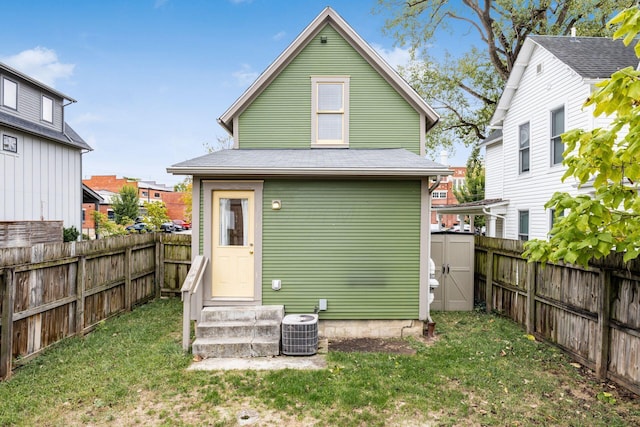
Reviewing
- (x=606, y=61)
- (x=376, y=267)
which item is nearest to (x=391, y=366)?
(x=376, y=267)

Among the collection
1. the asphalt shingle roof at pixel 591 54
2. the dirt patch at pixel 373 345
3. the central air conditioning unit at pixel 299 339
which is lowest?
the dirt patch at pixel 373 345

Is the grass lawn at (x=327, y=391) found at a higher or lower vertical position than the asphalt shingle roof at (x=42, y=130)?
lower

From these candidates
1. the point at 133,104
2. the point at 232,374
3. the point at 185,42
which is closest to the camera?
the point at 232,374

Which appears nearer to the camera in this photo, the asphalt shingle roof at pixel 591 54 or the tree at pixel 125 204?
the asphalt shingle roof at pixel 591 54

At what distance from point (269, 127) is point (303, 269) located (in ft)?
10.4

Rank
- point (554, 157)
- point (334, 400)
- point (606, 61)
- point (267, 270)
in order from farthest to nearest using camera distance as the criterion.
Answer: point (554, 157) → point (606, 61) → point (267, 270) → point (334, 400)

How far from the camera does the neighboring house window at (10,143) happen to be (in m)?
14.1

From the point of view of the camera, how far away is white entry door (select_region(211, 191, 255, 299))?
6750mm

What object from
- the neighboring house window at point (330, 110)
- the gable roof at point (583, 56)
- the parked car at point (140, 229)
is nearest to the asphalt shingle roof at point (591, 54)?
the gable roof at point (583, 56)

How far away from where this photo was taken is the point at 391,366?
528cm

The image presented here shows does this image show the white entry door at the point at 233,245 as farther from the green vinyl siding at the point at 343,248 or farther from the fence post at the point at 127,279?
the fence post at the point at 127,279

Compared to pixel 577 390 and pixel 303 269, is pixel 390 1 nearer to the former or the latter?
pixel 303 269

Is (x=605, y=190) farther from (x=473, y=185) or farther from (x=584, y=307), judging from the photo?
(x=473, y=185)

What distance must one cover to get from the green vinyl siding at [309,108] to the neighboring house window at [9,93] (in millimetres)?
13541
